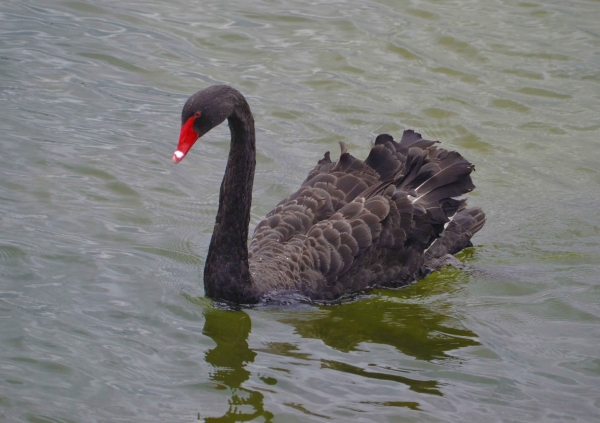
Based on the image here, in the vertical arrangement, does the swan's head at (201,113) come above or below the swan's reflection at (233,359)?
above

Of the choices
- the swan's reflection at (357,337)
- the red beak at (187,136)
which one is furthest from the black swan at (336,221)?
the swan's reflection at (357,337)

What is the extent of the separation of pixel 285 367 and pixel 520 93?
580 cm

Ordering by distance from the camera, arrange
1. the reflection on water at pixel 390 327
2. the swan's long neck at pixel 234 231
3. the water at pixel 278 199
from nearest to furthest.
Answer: the water at pixel 278 199 < the reflection on water at pixel 390 327 < the swan's long neck at pixel 234 231

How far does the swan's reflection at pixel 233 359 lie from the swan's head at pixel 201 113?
1262 millimetres

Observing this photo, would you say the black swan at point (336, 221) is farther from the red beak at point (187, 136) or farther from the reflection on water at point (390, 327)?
the reflection on water at point (390, 327)

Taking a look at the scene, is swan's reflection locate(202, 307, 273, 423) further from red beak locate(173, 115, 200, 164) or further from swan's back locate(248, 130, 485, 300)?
red beak locate(173, 115, 200, 164)

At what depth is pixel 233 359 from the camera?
231 inches

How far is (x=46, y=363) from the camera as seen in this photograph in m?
5.49

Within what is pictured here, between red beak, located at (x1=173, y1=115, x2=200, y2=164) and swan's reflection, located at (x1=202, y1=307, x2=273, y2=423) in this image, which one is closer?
swan's reflection, located at (x1=202, y1=307, x2=273, y2=423)

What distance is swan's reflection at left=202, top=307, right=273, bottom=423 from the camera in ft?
17.3

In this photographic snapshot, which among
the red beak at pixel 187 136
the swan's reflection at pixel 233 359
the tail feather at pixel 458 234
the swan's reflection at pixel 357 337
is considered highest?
the red beak at pixel 187 136

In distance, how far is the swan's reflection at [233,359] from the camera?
5.27 metres

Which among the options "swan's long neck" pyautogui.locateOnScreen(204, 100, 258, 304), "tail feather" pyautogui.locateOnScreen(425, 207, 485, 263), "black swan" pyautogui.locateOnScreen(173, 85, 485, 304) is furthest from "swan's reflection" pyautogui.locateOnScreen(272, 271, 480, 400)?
"tail feather" pyautogui.locateOnScreen(425, 207, 485, 263)

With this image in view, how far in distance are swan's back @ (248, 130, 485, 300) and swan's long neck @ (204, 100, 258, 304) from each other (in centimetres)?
18
